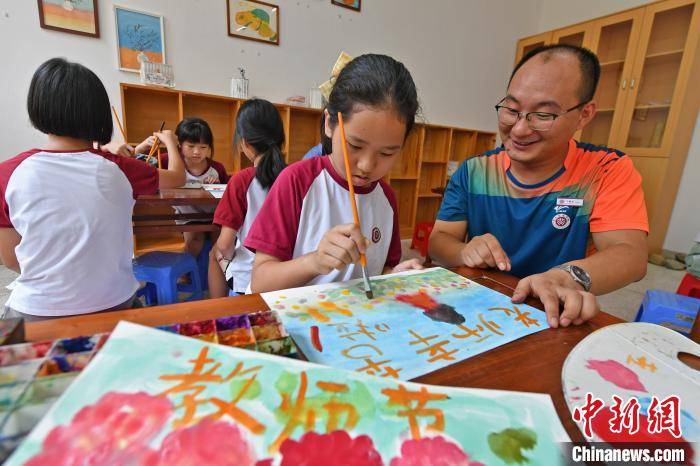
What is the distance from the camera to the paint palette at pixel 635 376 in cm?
35

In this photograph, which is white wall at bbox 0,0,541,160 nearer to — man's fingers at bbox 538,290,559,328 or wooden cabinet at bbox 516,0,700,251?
wooden cabinet at bbox 516,0,700,251

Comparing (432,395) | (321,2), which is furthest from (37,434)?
(321,2)

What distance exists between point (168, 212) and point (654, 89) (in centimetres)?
455

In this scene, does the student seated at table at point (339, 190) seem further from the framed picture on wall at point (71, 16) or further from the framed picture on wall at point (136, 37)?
the framed picture on wall at point (71, 16)

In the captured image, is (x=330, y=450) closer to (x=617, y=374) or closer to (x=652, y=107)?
(x=617, y=374)

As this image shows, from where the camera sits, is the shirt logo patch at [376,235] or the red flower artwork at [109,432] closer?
the red flower artwork at [109,432]

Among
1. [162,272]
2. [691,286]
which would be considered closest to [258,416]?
[162,272]

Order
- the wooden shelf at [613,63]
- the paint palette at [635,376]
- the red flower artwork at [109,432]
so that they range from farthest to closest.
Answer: the wooden shelf at [613,63], the paint palette at [635,376], the red flower artwork at [109,432]

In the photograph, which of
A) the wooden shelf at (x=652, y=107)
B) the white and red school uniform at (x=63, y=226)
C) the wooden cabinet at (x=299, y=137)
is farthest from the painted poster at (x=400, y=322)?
the wooden shelf at (x=652, y=107)

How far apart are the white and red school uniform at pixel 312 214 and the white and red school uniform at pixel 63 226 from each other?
0.51 meters

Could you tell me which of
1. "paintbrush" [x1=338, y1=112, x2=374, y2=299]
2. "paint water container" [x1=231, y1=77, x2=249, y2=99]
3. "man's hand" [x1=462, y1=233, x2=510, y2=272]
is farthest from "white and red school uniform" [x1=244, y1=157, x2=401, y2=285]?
"paint water container" [x1=231, y1=77, x2=249, y2=99]

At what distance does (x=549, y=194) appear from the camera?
3.61 ft

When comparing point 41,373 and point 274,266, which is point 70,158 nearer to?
point 274,266

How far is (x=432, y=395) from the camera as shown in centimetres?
34
